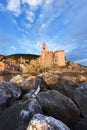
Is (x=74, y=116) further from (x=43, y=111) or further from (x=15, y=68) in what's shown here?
(x=15, y=68)

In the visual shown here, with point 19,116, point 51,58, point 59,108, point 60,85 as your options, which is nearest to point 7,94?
point 59,108

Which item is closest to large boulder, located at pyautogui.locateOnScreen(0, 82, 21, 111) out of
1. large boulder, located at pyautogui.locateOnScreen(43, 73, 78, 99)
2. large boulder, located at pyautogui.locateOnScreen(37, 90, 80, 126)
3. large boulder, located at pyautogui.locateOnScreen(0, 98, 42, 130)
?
large boulder, located at pyautogui.locateOnScreen(37, 90, 80, 126)

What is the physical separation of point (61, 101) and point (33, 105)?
141 cm

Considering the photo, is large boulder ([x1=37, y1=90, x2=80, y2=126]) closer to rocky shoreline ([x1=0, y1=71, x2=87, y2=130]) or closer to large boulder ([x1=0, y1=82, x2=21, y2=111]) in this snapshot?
rocky shoreline ([x1=0, y1=71, x2=87, y2=130])

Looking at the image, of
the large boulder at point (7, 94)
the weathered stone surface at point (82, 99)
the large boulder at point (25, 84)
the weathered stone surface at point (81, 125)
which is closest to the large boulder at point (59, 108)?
the weathered stone surface at point (81, 125)

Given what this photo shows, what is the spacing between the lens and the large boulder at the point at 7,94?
8818 mm

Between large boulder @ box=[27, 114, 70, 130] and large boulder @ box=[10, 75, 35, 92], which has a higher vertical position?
large boulder @ box=[10, 75, 35, 92]

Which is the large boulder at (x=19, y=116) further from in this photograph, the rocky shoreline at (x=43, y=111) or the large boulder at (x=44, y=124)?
the large boulder at (x=44, y=124)

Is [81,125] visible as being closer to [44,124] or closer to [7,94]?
[44,124]

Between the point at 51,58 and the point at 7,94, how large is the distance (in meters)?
93.5

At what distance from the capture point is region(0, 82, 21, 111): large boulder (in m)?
8.82

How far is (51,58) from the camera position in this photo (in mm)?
102562

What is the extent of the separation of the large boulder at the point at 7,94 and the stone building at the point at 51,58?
293ft

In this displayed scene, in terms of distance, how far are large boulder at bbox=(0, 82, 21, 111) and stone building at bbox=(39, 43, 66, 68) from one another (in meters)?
89.2
